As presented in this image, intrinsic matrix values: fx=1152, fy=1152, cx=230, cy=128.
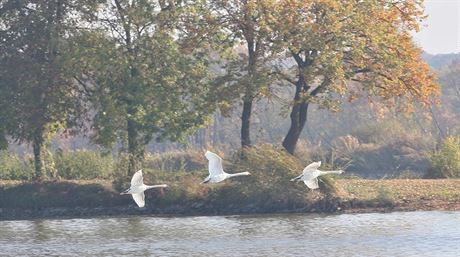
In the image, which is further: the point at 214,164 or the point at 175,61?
the point at 175,61

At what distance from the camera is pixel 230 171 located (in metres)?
37.7

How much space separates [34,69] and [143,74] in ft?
13.1

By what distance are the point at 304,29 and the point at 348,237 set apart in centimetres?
1186

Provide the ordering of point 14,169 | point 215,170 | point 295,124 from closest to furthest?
point 215,170
point 295,124
point 14,169

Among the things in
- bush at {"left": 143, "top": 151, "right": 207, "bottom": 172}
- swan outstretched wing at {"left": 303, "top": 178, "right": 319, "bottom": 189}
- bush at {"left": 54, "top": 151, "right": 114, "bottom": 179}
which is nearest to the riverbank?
bush at {"left": 54, "top": 151, "right": 114, "bottom": 179}

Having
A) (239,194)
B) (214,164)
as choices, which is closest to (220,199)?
(239,194)

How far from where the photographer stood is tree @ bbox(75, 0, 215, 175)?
41.3 metres

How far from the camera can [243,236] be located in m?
30.6

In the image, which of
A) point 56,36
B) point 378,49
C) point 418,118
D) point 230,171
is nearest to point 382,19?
point 378,49

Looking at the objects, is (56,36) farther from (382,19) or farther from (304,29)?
(382,19)

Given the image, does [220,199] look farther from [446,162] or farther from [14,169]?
[14,169]

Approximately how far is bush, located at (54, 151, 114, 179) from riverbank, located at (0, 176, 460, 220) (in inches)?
98.3

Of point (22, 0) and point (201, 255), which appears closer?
point (201, 255)

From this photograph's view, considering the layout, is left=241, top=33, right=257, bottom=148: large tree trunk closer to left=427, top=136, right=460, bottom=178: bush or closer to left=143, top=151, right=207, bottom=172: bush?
left=143, top=151, right=207, bottom=172: bush
